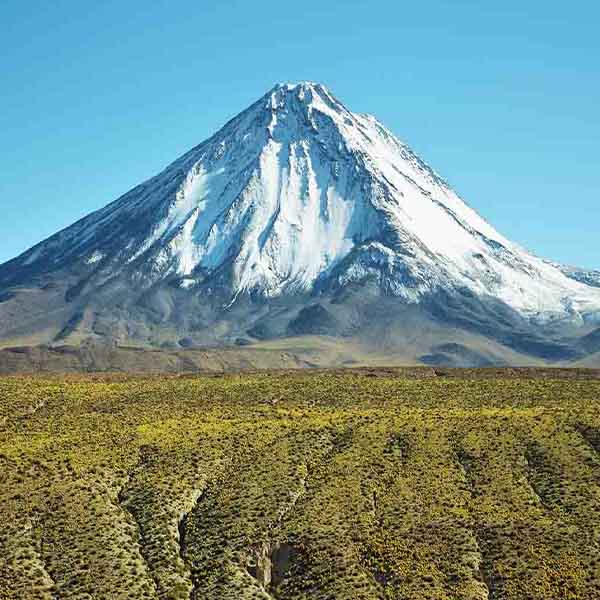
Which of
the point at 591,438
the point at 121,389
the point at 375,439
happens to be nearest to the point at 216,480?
the point at 375,439

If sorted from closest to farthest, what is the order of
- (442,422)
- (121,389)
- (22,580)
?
(22,580)
(442,422)
(121,389)

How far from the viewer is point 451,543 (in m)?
58.6

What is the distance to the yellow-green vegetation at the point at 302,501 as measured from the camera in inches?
2178

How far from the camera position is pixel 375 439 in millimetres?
76812

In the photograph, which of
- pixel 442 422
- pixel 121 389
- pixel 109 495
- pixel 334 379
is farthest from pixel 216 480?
pixel 334 379

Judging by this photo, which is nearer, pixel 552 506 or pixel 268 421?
pixel 552 506

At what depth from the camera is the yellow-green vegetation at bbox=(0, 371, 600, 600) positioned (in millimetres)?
55312

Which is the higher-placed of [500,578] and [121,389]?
[121,389]

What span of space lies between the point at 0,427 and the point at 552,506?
149ft

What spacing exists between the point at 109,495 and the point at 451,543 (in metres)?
22.8

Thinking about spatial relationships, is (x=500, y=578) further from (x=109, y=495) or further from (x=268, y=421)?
(x=268, y=421)

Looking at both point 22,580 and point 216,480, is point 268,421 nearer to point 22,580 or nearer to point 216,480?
point 216,480

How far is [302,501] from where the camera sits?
6506cm

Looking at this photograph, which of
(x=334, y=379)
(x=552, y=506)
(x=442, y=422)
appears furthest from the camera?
(x=334, y=379)
